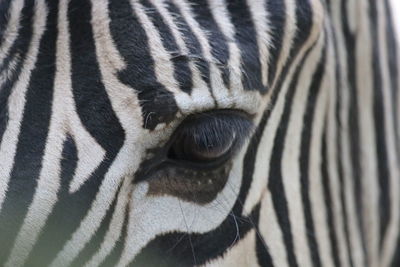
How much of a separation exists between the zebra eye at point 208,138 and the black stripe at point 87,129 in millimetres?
154

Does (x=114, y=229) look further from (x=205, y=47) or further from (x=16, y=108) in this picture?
(x=205, y=47)

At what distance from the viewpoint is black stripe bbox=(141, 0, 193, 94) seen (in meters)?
1.51

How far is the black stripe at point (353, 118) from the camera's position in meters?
2.25

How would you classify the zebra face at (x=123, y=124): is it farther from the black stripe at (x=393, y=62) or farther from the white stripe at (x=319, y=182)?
the black stripe at (x=393, y=62)

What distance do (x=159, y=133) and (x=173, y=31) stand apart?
0.23 metres

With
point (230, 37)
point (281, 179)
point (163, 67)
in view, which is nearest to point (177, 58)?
point (163, 67)

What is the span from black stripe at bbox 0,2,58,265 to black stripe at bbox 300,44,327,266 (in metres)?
0.78

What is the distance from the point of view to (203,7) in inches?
63.1

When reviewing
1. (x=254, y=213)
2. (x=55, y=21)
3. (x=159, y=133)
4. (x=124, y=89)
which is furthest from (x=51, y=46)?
(x=254, y=213)

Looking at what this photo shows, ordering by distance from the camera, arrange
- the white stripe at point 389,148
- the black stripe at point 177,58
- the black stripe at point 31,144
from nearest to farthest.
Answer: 1. the black stripe at point 31,144
2. the black stripe at point 177,58
3. the white stripe at point 389,148

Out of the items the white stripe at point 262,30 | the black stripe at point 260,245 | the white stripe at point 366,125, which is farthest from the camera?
the white stripe at point 366,125

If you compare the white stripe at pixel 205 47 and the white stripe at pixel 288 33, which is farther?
the white stripe at pixel 288 33

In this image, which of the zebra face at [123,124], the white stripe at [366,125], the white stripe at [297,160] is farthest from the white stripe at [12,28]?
the white stripe at [366,125]

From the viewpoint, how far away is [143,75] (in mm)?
1485
